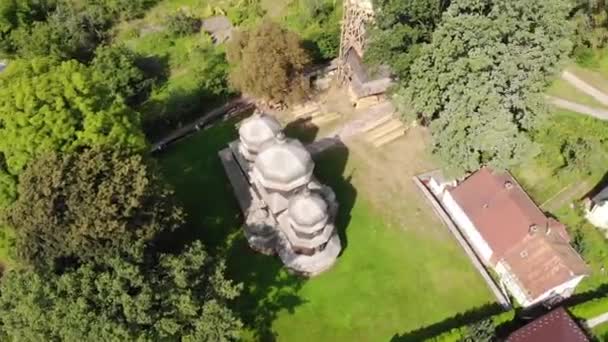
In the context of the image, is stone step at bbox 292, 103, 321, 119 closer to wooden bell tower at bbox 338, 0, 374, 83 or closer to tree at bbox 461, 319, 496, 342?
wooden bell tower at bbox 338, 0, 374, 83

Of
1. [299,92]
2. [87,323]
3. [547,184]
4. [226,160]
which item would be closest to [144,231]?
[87,323]

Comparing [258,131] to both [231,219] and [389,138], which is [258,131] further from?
[389,138]

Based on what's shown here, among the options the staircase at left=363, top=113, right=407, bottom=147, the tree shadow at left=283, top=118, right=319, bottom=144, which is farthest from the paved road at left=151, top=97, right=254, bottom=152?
the staircase at left=363, top=113, right=407, bottom=147

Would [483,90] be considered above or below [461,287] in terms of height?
above

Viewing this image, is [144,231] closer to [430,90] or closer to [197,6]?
[430,90]

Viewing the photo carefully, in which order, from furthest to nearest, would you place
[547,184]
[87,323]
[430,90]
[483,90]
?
[547,184] < [430,90] < [483,90] < [87,323]

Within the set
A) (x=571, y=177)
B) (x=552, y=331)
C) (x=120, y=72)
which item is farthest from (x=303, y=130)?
(x=552, y=331)
